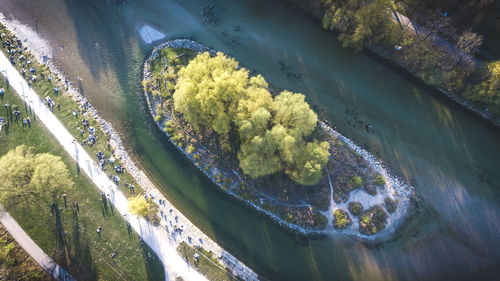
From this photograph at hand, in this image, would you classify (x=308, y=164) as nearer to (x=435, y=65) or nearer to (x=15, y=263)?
(x=435, y=65)

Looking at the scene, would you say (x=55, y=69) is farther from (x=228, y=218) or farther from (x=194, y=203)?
(x=228, y=218)

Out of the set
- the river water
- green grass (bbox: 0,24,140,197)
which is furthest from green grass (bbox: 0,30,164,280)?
the river water

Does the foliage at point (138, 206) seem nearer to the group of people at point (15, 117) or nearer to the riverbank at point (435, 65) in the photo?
the group of people at point (15, 117)

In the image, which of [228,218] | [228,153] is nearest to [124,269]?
[228,218]

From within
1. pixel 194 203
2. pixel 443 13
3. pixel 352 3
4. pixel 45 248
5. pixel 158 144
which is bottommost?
pixel 45 248

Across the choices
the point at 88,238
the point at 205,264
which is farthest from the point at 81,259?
the point at 205,264
